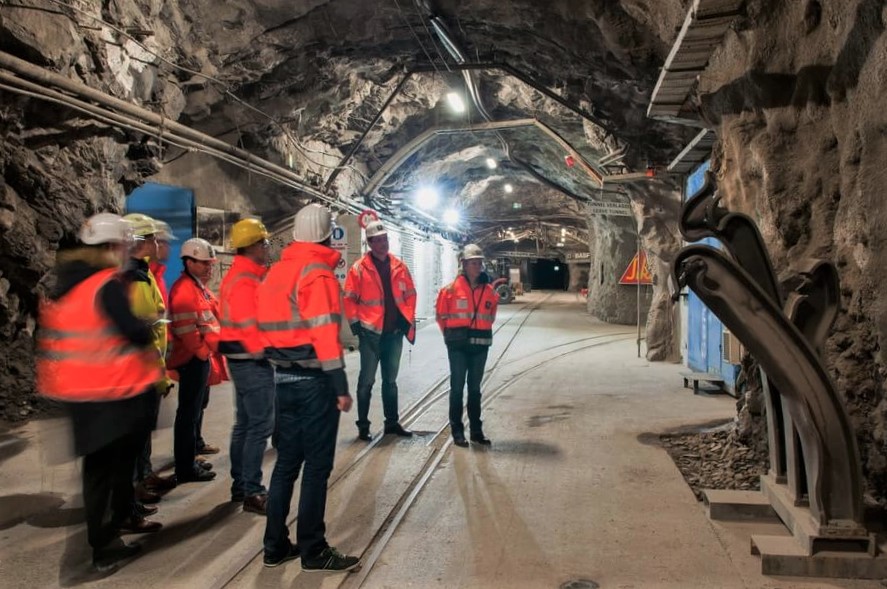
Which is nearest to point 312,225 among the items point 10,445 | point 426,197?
point 10,445

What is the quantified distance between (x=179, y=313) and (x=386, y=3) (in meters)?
6.57

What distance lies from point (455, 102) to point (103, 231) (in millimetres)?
11368

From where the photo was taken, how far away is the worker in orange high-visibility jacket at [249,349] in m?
4.14

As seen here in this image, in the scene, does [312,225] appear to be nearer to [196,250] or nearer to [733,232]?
[196,250]

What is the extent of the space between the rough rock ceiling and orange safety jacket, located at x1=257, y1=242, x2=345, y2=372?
438 cm

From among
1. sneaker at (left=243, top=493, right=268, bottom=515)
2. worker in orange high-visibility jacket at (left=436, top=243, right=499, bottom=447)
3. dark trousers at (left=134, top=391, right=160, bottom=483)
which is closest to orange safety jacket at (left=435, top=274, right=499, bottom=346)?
worker in orange high-visibility jacket at (left=436, top=243, right=499, bottom=447)

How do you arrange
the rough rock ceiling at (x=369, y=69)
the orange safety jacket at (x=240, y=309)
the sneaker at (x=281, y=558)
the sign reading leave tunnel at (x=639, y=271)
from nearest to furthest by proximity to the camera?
the sneaker at (x=281, y=558) → the orange safety jacket at (x=240, y=309) → the rough rock ceiling at (x=369, y=69) → the sign reading leave tunnel at (x=639, y=271)

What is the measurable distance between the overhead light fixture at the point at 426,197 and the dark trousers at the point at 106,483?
16739mm

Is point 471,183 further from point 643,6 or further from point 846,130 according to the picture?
point 846,130

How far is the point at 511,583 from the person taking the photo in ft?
10.7

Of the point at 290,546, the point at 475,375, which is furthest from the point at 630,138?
the point at 290,546

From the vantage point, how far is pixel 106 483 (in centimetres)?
340

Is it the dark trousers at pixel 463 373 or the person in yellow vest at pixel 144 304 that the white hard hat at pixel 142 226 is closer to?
the person in yellow vest at pixel 144 304

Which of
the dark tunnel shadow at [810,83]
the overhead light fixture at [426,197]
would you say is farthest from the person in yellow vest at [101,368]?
the overhead light fixture at [426,197]
